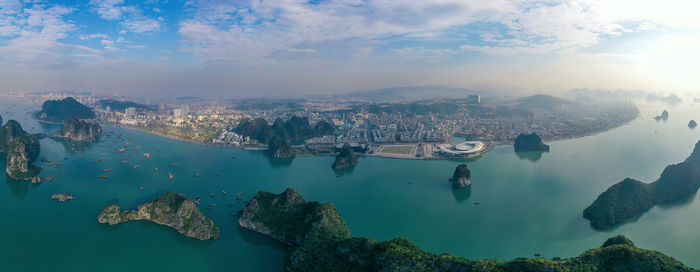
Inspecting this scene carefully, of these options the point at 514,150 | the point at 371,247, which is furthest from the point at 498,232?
the point at 514,150

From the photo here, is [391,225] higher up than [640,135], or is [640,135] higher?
[640,135]

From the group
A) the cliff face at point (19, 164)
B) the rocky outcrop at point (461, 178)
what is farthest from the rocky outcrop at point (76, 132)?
the rocky outcrop at point (461, 178)

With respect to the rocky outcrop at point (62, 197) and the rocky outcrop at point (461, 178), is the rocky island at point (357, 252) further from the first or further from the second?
the rocky outcrop at point (62, 197)

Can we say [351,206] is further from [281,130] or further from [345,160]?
[281,130]

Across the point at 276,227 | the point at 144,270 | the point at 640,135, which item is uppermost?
the point at 640,135

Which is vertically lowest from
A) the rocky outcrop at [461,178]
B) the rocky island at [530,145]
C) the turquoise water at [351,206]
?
the turquoise water at [351,206]

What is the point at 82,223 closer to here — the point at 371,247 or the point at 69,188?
the point at 69,188
